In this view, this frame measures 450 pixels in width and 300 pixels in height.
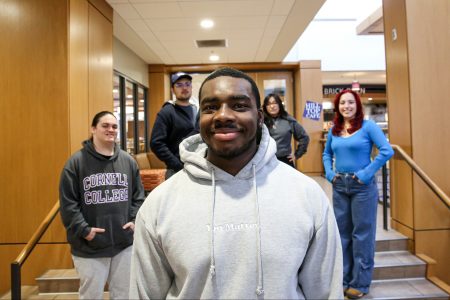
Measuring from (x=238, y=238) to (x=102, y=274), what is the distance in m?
1.71

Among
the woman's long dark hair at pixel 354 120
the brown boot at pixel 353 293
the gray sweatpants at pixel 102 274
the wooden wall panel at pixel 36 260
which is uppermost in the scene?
the woman's long dark hair at pixel 354 120

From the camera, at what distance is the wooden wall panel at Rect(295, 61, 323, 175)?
8266mm

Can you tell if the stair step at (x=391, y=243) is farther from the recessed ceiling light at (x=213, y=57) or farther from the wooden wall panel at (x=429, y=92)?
the recessed ceiling light at (x=213, y=57)

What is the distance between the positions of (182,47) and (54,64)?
11.8ft

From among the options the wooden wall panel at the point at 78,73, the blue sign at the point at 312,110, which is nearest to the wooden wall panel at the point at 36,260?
the wooden wall panel at the point at 78,73

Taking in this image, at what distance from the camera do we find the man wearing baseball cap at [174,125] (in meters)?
2.50

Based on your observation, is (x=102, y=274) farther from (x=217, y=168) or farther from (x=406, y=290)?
(x=406, y=290)

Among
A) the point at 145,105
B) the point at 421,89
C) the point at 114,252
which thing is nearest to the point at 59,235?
the point at 114,252

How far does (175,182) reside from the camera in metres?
1.02

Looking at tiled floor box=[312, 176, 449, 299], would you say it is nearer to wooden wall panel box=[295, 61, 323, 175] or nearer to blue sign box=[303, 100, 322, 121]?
wooden wall panel box=[295, 61, 323, 175]

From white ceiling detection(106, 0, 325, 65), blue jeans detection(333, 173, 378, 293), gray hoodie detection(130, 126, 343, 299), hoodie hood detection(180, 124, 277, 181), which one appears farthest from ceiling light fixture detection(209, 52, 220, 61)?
gray hoodie detection(130, 126, 343, 299)

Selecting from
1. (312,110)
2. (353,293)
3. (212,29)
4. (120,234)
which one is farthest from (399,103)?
(312,110)

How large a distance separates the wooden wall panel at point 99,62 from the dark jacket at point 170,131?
5.39 feet

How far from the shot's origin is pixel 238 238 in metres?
0.89
